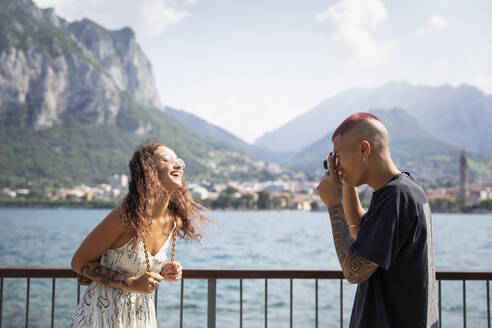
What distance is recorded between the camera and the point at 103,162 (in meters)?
84.6

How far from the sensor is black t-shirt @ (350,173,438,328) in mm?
1290

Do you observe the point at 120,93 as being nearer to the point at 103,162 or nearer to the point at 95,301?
the point at 103,162

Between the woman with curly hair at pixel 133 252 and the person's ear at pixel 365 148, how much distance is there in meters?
0.79

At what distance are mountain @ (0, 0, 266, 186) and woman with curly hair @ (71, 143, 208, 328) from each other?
7434cm

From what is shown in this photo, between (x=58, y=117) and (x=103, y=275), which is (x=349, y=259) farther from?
(x=58, y=117)

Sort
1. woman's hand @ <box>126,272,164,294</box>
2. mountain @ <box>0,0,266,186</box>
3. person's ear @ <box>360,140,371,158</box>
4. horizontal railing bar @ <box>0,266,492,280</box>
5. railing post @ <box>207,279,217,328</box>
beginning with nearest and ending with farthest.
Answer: person's ear @ <box>360,140,371,158</box> < woman's hand @ <box>126,272,164,294</box> < horizontal railing bar @ <box>0,266,492,280</box> < railing post @ <box>207,279,217,328</box> < mountain @ <box>0,0,266,186</box>

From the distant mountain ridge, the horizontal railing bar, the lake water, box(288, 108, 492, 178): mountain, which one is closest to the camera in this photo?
the horizontal railing bar

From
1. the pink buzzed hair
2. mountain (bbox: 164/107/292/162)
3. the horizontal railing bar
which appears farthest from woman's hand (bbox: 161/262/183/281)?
mountain (bbox: 164/107/292/162)

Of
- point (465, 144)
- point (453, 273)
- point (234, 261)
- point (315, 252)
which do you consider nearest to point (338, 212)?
point (453, 273)

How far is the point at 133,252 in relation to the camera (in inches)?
70.2

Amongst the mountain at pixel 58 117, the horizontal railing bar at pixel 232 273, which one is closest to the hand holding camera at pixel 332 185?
the horizontal railing bar at pixel 232 273

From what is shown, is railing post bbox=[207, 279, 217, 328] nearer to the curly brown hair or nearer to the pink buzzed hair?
the curly brown hair

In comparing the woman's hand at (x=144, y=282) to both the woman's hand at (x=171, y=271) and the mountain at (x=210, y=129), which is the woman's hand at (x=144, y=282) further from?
the mountain at (x=210, y=129)

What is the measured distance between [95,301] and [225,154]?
4382 inches
